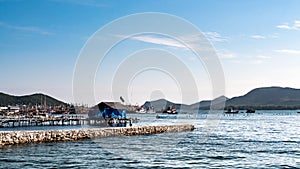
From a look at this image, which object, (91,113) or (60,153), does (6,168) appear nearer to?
(60,153)

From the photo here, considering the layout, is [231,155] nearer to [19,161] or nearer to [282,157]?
[282,157]

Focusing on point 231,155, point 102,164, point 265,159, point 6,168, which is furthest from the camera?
point 231,155

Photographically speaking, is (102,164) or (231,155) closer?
(102,164)

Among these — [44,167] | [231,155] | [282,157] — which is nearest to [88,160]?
[44,167]

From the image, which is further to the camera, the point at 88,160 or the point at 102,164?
the point at 88,160

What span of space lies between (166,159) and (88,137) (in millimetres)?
22229

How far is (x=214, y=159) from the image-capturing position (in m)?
31.6

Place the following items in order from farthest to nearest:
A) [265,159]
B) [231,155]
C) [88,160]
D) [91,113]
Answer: [91,113] → [231,155] → [265,159] → [88,160]

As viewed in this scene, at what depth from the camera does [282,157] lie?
33562mm

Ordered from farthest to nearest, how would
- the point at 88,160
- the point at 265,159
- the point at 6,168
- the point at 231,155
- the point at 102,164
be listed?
the point at 231,155
the point at 265,159
the point at 88,160
the point at 102,164
the point at 6,168

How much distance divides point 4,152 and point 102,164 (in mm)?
11267

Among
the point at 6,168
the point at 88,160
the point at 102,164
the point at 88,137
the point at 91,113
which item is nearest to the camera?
the point at 6,168

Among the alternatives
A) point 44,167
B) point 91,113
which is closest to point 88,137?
point 44,167

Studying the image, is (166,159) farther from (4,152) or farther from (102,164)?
(4,152)
